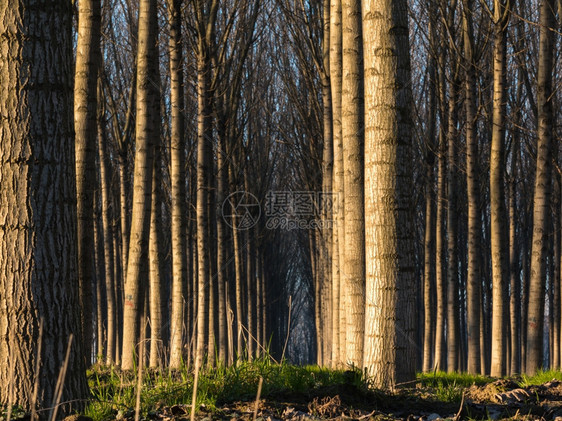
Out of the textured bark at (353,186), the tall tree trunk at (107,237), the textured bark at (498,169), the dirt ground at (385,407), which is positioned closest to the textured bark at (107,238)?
the tall tree trunk at (107,237)

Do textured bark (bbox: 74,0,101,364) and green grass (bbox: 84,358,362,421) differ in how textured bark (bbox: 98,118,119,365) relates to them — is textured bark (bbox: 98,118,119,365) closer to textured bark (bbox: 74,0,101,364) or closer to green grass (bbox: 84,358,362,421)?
textured bark (bbox: 74,0,101,364)

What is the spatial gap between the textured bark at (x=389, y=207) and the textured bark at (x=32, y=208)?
6.81ft

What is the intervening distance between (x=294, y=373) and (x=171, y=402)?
38.2 inches

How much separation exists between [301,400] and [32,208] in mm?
1824

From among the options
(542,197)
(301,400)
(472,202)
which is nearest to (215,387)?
(301,400)

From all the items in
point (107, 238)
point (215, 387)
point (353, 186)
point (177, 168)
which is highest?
point (177, 168)

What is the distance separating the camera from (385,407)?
142 inches

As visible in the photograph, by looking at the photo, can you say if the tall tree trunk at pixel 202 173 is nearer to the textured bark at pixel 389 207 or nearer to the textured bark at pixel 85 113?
the textured bark at pixel 85 113

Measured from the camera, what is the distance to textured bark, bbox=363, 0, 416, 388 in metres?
4.30

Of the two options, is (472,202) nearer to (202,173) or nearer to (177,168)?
(202,173)

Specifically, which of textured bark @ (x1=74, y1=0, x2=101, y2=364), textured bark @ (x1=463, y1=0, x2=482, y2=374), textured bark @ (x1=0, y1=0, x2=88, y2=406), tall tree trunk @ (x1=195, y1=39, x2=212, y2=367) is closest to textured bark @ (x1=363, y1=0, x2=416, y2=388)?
textured bark @ (x1=0, y1=0, x2=88, y2=406)

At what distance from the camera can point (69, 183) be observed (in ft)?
11.0

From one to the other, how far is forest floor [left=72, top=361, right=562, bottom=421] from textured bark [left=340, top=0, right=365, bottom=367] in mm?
1567

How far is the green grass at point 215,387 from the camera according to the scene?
3.26m
